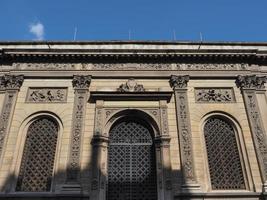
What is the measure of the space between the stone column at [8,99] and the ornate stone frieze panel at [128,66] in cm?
69

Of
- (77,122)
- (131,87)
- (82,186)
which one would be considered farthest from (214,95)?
(82,186)

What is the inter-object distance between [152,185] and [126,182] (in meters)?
1.00

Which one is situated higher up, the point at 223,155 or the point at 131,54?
the point at 131,54

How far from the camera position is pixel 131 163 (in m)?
11.8

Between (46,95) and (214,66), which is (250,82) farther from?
(46,95)

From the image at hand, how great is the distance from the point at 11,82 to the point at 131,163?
6.35 m

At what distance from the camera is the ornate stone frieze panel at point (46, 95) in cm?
1289

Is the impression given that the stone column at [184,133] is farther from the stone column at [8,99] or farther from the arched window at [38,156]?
the stone column at [8,99]

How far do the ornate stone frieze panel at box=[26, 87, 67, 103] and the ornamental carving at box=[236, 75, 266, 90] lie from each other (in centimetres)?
776

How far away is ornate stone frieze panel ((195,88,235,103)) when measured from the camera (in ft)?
42.7

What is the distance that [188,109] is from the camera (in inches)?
496

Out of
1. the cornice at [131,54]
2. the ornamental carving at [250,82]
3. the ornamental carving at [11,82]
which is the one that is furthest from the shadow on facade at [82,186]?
the ornamental carving at [250,82]

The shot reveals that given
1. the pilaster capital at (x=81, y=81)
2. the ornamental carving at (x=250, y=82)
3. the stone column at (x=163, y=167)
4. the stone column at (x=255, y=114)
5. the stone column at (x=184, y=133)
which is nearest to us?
the stone column at (x=163, y=167)

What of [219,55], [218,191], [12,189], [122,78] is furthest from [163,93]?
Result: [12,189]
